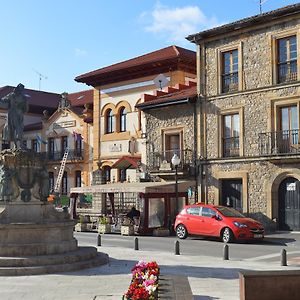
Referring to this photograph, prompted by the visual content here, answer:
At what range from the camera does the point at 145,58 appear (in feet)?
129

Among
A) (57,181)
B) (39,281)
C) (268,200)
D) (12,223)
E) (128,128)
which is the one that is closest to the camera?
(39,281)

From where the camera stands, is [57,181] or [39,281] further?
[57,181]

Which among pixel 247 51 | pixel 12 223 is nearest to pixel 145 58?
pixel 247 51

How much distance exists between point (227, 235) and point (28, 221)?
9.97m

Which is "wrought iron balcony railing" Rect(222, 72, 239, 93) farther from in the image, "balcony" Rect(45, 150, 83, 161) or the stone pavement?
"balcony" Rect(45, 150, 83, 161)

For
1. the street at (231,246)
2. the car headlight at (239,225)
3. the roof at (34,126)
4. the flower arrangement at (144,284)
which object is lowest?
the street at (231,246)

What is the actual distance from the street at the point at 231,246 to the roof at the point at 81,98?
28.4 m

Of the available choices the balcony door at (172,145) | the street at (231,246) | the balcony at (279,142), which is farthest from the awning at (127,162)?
the street at (231,246)

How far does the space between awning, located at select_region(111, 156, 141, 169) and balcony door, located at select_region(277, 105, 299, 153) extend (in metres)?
10.9

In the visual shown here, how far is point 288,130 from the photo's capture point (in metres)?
26.6

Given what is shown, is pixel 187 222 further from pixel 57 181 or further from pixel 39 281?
pixel 57 181

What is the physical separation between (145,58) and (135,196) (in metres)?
10.6

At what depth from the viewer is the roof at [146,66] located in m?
36.6

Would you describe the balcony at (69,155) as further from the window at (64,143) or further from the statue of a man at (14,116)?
the statue of a man at (14,116)
